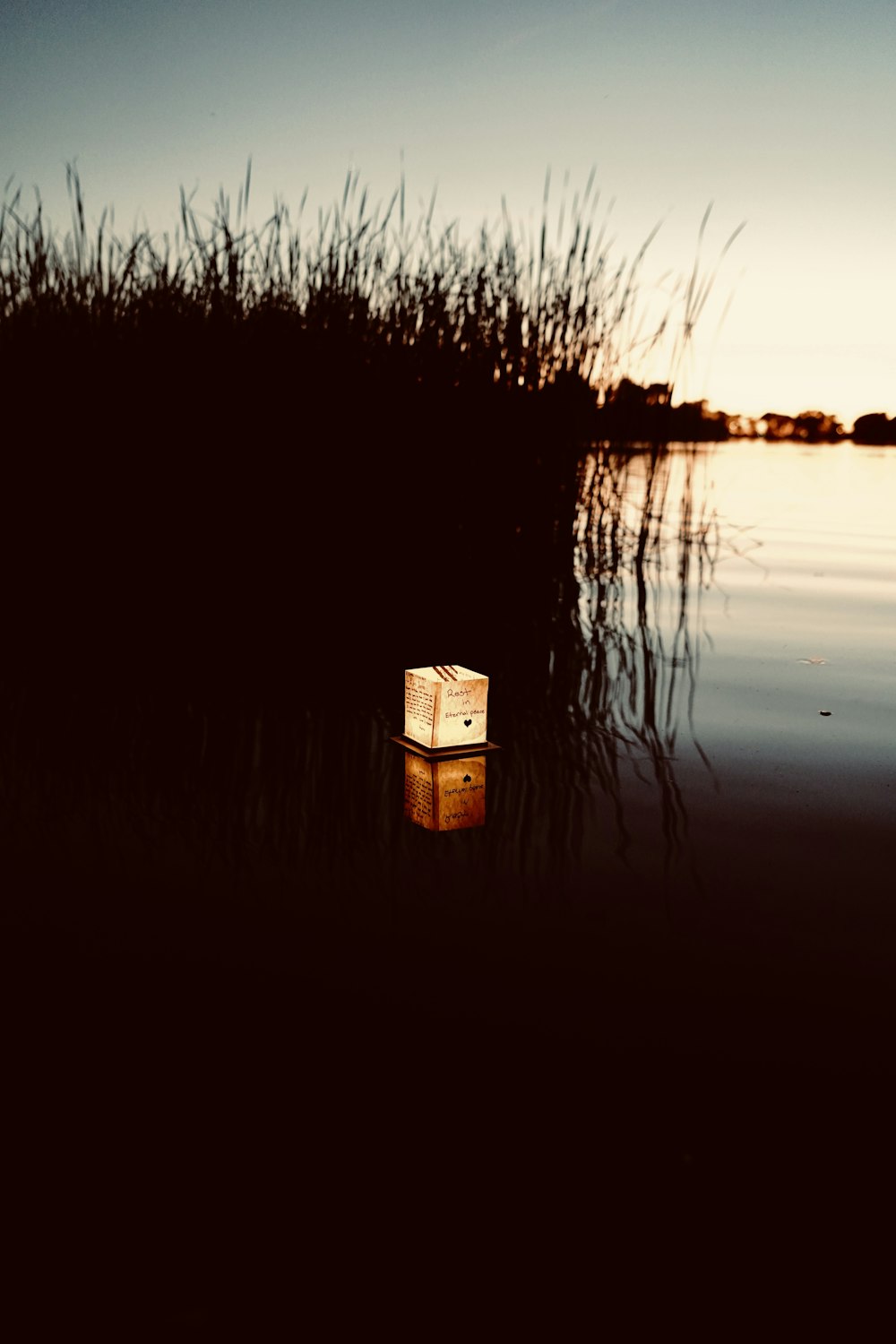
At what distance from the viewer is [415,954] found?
125 centimetres

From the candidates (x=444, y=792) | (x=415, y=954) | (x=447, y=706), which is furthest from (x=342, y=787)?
(x=415, y=954)

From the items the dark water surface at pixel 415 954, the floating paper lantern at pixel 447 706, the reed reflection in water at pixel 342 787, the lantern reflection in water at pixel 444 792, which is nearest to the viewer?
the dark water surface at pixel 415 954

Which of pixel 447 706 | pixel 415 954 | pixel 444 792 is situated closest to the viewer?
pixel 415 954

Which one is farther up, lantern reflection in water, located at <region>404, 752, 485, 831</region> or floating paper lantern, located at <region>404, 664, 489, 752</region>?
floating paper lantern, located at <region>404, 664, 489, 752</region>

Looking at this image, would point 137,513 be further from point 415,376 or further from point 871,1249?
point 871,1249

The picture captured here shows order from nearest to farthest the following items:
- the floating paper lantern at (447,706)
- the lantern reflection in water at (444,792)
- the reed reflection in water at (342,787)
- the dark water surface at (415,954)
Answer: the dark water surface at (415,954) → the reed reflection in water at (342,787) → the lantern reflection in water at (444,792) → the floating paper lantern at (447,706)

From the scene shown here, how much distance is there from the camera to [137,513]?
360 centimetres

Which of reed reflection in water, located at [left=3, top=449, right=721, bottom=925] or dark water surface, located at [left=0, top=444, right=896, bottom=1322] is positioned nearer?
dark water surface, located at [left=0, top=444, right=896, bottom=1322]

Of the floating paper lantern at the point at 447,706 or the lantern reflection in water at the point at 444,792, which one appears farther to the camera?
the floating paper lantern at the point at 447,706

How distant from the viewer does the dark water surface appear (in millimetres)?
867

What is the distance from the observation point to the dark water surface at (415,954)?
2.84 ft

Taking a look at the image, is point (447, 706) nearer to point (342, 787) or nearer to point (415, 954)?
point (342, 787)

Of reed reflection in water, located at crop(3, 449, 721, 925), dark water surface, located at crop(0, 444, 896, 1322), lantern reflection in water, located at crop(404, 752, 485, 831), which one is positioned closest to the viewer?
dark water surface, located at crop(0, 444, 896, 1322)

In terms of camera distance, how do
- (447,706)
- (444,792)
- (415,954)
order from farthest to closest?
(447,706)
(444,792)
(415,954)
